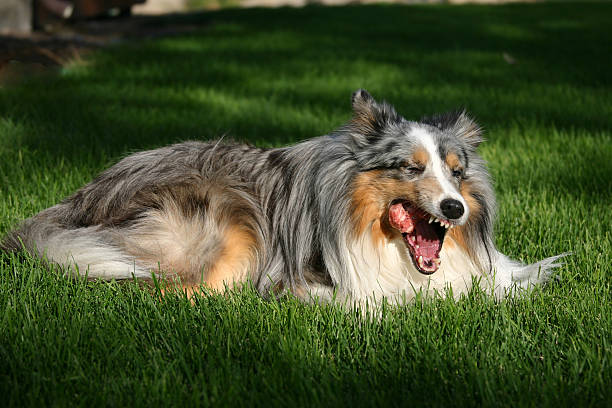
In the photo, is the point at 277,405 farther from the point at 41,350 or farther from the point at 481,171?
the point at 481,171

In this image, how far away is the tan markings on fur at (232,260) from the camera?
11.2 ft

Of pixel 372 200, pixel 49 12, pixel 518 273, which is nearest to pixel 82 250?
pixel 372 200

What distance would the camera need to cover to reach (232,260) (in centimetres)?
351

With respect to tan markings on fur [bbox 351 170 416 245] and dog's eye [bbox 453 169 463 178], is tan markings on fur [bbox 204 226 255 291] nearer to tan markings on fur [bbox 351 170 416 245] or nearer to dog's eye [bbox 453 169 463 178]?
tan markings on fur [bbox 351 170 416 245]

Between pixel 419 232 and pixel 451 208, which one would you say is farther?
pixel 419 232

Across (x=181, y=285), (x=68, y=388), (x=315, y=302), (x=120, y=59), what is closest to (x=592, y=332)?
(x=315, y=302)

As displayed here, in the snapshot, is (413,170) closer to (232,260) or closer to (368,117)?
(368,117)

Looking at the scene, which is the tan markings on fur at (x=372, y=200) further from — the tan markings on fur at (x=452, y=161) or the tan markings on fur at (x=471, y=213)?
the tan markings on fur at (x=471, y=213)

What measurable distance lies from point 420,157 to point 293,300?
964 millimetres

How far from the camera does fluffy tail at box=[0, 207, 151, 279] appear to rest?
131 inches

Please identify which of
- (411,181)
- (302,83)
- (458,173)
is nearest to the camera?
(411,181)

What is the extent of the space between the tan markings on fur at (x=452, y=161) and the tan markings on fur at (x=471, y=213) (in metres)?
0.14

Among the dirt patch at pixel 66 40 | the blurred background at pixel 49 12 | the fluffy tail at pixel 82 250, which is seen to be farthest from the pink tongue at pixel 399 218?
the blurred background at pixel 49 12

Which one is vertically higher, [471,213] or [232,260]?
[471,213]
